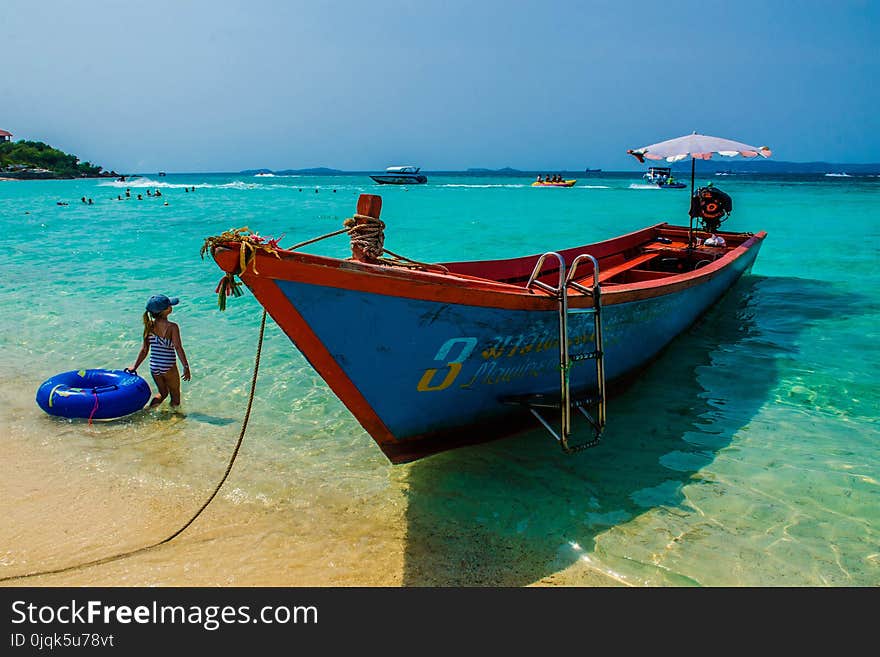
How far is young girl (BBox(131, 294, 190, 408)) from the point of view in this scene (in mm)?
5602

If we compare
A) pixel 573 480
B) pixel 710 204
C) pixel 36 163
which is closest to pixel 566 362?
pixel 573 480

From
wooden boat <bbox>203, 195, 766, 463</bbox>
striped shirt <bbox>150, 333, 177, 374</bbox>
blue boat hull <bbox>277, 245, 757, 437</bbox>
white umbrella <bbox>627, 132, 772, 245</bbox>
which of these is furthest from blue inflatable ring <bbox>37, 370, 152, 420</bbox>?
white umbrella <bbox>627, 132, 772, 245</bbox>

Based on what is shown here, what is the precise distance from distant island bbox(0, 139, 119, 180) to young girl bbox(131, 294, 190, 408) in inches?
4165

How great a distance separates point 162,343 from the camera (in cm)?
571

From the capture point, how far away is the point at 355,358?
3.76 m

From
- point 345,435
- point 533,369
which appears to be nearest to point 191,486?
point 345,435

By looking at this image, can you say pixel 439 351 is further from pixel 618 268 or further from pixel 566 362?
pixel 618 268

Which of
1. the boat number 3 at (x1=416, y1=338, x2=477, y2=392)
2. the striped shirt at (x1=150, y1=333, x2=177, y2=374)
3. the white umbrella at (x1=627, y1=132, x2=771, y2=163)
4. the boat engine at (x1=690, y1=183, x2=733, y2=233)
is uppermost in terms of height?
the white umbrella at (x1=627, y1=132, x2=771, y2=163)

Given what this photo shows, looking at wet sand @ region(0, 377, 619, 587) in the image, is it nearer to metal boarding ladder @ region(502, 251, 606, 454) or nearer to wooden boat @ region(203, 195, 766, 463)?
wooden boat @ region(203, 195, 766, 463)

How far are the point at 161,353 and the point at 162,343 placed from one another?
0.35 ft

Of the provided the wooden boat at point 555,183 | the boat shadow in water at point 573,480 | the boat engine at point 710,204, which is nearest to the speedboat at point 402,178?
the wooden boat at point 555,183
